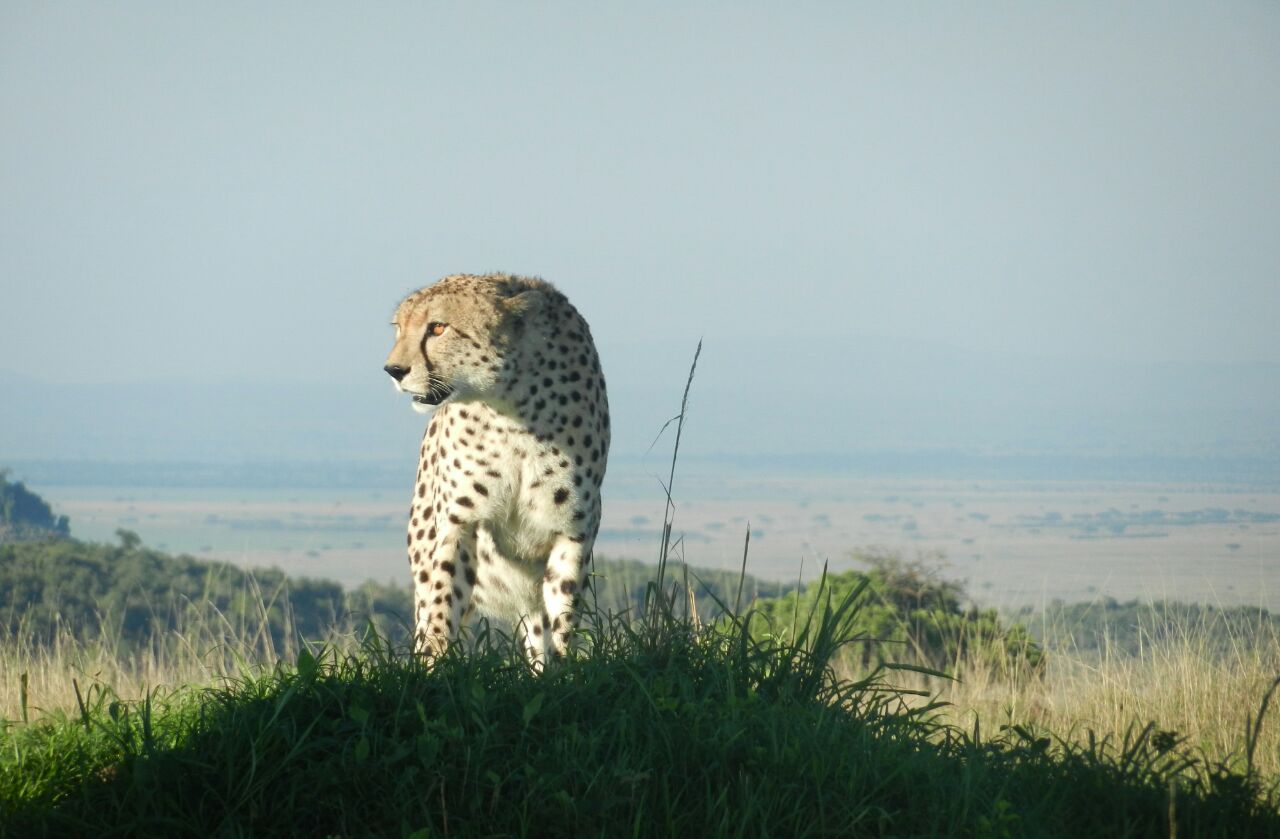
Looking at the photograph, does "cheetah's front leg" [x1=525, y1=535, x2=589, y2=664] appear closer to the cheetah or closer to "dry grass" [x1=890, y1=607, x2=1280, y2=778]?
the cheetah

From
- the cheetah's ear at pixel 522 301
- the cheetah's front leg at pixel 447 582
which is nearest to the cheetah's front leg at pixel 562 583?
the cheetah's front leg at pixel 447 582

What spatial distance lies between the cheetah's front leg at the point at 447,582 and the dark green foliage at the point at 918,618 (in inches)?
90.3

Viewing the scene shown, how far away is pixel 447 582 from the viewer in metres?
5.02

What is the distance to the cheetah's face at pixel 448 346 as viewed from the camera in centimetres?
485

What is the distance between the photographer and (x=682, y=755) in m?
3.32

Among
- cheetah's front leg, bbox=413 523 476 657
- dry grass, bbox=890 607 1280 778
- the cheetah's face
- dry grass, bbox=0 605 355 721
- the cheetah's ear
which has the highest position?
the cheetah's ear

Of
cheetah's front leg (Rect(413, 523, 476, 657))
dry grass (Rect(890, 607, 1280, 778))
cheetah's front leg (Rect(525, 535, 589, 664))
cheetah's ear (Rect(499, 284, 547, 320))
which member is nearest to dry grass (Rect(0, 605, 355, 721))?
cheetah's front leg (Rect(413, 523, 476, 657))

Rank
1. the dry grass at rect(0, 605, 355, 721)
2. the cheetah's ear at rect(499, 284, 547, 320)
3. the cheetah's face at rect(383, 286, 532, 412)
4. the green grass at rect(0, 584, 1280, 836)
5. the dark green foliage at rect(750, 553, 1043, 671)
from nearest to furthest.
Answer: the green grass at rect(0, 584, 1280, 836) → the dry grass at rect(0, 605, 355, 721) → the cheetah's face at rect(383, 286, 532, 412) → the cheetah's ear at rect(499, 284, 547, 320) → the dark green foliage at rect(750, 553, 1043, 671)

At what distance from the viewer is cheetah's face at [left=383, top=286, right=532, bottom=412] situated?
Answer: 15.9 feet

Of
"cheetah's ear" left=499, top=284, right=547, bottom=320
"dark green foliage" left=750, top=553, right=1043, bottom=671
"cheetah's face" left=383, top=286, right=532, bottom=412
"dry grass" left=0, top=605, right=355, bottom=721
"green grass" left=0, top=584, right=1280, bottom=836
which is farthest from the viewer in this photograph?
"dark green foliage" left=750, top=553, right=1043, bottom=671

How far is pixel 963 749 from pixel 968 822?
1.72 feet

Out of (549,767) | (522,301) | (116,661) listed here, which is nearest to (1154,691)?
(522,301)

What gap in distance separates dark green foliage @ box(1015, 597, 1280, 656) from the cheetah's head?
286cm

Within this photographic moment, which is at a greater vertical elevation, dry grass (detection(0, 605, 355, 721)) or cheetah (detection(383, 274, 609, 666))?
cheetah (detection(383, 274, 609, 666))
